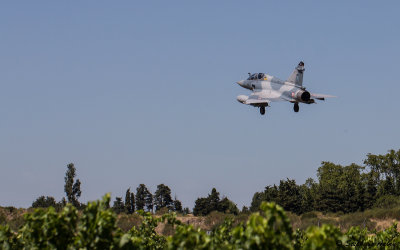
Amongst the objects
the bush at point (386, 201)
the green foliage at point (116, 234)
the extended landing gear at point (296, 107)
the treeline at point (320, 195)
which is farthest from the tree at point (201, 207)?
the green foliage at point (116, 234)

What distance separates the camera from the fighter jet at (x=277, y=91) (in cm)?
5371

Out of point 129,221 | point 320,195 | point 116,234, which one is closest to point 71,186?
point 129,221

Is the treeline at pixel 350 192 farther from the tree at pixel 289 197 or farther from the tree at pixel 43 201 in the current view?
the tree at pixel 43 201

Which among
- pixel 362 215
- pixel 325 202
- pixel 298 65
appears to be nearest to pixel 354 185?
pixel 325 202

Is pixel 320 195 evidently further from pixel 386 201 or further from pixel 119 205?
pixel 119 205

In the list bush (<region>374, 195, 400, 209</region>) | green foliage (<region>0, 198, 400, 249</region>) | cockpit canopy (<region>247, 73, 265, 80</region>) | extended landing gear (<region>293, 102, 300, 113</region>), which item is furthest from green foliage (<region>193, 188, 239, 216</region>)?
green foliage (<region>0, 198, 400, 249</region>)

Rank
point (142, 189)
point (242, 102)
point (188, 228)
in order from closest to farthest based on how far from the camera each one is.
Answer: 1. point (188, 228)
2. point (242, 102)
3. point (142, 189)

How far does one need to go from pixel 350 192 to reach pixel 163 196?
3513 cm

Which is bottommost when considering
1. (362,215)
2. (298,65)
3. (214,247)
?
(214,247)

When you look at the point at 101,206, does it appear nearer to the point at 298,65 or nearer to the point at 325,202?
the point at 298,65

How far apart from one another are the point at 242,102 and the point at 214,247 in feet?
123

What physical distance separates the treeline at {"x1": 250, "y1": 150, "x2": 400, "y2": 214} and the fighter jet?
61.5 metres

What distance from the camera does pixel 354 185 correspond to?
409ft

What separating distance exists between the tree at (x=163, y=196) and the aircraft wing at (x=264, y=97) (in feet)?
266
